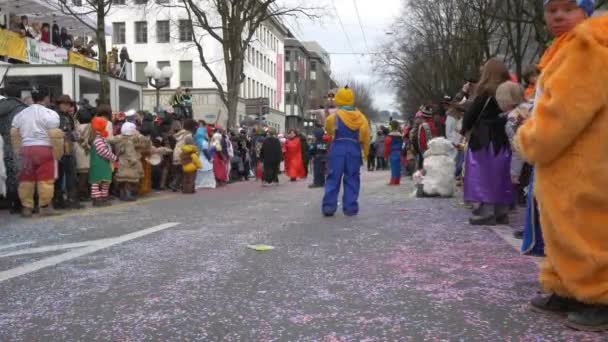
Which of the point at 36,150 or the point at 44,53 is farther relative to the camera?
the point at 44,53

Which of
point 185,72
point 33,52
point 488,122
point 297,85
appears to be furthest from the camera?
point 297,85

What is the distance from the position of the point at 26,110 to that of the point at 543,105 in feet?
24.4

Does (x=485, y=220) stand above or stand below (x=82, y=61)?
below

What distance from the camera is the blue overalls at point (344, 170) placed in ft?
26.3

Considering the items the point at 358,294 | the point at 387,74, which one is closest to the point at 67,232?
the point at 358,294

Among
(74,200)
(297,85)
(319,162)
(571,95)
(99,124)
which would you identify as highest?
(297,85)

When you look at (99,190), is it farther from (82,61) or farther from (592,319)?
(82,61)

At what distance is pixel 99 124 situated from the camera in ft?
34.0

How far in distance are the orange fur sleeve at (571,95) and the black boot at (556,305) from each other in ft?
2.57

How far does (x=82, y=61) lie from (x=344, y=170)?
62.1 ft

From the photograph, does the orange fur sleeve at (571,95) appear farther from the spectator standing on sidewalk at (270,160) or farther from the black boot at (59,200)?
the spectator standing on sidewalk at (270,160)

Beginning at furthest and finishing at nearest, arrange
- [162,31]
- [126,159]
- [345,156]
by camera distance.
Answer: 1. [162,31]
2. [126,159]
3. [345,156]

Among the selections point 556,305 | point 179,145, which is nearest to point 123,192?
point 179,145

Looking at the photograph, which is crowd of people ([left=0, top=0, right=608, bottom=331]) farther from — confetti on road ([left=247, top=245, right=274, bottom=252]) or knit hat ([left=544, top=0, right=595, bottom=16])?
confetti on road ([left=247, top=245, right=274, bottom=252])
